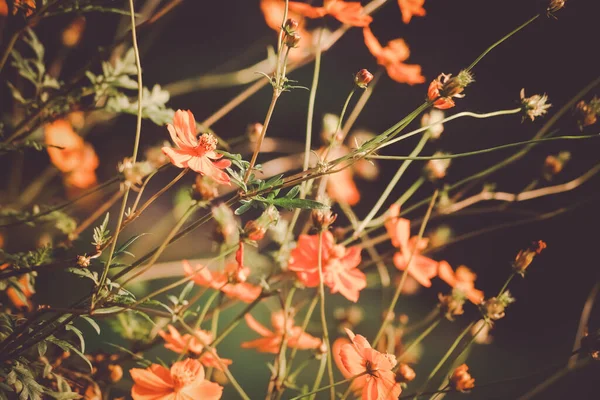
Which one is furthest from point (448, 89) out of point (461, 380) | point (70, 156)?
point (70, 156)

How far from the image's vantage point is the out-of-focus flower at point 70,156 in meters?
0.70

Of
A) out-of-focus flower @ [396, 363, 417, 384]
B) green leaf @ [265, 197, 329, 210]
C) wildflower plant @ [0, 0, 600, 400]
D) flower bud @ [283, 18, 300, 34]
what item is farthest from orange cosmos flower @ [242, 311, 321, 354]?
flower bud @ [283, 18, 300, 34]

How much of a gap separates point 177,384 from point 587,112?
1.72ft

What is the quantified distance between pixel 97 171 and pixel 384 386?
0.95 meters

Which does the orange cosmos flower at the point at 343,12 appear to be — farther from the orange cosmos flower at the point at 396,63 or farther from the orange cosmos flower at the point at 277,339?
the orange cosmos flower at the point at 277,339

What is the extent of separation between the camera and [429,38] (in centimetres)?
118

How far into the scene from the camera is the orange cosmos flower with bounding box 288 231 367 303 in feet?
1.58

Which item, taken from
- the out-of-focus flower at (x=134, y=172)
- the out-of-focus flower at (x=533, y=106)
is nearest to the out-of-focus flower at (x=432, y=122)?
the out-of-focus flower at (x=533, y=106)

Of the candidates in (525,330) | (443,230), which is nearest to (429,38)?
(443,230)

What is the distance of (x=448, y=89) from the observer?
15.0 inches

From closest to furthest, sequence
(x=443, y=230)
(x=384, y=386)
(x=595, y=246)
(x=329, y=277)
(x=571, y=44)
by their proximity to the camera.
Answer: (x=384, y=386)
(x=329, y=277)
(x=443, y=230)
(x=571, y=44)
(x=595, y=246)

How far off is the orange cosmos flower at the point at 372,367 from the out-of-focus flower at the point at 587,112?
1.13 feet

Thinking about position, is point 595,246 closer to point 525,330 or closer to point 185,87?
point 525,330

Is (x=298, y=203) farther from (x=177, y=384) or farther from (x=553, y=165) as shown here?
(x=553, y=165)
